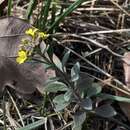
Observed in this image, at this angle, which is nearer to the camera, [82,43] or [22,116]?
[22,116]

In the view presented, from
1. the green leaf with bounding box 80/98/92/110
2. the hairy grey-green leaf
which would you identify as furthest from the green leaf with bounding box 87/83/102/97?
the hairy grey-green leaf

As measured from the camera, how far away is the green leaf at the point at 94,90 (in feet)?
4.29

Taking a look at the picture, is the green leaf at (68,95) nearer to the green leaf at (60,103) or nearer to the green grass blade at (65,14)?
the green leaf at (60,103)

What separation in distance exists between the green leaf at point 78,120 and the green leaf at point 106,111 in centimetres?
5

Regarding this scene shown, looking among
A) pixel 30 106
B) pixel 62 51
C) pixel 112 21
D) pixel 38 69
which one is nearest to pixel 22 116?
pixel 30 106

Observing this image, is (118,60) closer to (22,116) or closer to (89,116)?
(89,116)

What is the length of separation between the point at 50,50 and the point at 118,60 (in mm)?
267

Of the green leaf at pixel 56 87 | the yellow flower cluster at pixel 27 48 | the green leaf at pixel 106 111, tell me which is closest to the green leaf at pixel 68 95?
the green leaf at pixel 56 87

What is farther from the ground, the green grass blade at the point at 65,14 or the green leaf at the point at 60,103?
the green grass blade at the point at 65,14

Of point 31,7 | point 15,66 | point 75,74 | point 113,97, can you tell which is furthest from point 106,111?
point 31,7

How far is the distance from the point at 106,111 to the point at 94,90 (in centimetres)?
8

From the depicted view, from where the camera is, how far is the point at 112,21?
1.62 metres

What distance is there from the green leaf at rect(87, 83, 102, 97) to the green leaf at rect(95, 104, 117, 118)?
6 centimetres

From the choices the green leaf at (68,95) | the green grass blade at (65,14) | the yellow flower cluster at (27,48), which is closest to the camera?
the yellow flower cluster at (27,48)
